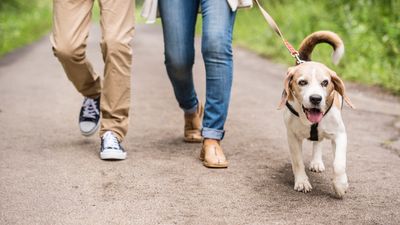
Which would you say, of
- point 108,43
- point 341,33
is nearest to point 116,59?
point 108,43

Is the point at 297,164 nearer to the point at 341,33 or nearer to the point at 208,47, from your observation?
the point at 208,47

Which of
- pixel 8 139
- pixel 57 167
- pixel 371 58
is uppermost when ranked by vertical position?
pixel 57 167

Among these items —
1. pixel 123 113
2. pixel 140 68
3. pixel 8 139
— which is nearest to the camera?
pixel 123 113

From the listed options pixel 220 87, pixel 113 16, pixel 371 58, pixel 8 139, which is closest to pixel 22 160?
pixel 8 139

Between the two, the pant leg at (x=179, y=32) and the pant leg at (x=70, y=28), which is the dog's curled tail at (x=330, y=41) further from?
the pant leg at (x=70, y=28)

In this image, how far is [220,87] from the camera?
441cm

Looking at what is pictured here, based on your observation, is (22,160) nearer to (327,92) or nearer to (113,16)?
(113,16)

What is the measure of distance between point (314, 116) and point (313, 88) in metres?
0.17

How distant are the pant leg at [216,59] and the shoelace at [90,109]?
1089 millimetres

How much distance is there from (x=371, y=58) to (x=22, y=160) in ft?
21.2

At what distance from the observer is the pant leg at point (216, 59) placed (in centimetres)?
430

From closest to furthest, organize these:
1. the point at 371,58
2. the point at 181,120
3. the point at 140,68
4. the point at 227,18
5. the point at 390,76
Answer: the point at 227,18 → the point at 181,120 → the point at 390,76 → the point at 371,58 → the point at 140,68

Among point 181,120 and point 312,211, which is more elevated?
point 312,211

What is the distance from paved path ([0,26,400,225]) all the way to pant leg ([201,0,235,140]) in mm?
344
